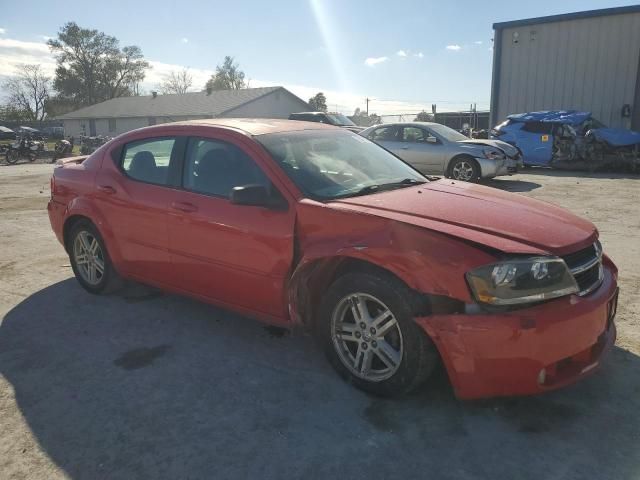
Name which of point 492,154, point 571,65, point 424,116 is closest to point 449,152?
point 492,154

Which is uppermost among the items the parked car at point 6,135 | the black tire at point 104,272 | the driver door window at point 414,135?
the parked car at point 6,135

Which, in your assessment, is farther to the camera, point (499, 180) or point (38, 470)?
point (499, 180)

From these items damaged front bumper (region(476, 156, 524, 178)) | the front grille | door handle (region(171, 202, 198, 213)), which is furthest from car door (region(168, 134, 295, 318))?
damaged front bumper (region(476, 156, 524, 178))

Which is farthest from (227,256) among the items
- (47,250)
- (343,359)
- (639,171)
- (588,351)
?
(639,171)

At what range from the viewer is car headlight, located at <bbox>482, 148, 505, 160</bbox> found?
1153cm

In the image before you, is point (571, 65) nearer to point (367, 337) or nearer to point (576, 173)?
point (576, 173)

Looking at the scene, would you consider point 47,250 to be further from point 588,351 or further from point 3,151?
point 3,151

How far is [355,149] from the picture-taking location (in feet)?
13.3

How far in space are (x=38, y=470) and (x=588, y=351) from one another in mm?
2813

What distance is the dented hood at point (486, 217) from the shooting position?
2691mm

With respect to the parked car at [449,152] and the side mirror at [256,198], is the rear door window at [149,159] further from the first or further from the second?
the parked car at [449,152]

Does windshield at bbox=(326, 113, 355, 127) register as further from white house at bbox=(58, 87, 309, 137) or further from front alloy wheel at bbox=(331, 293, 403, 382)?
front alloy wheel at bbox=(331, 293, 403, 382)

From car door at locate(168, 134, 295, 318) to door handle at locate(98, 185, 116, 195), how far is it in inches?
32.8

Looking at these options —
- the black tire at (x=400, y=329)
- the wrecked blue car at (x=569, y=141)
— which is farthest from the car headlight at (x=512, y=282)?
the wrecked blue car at (x=569, y=141)
